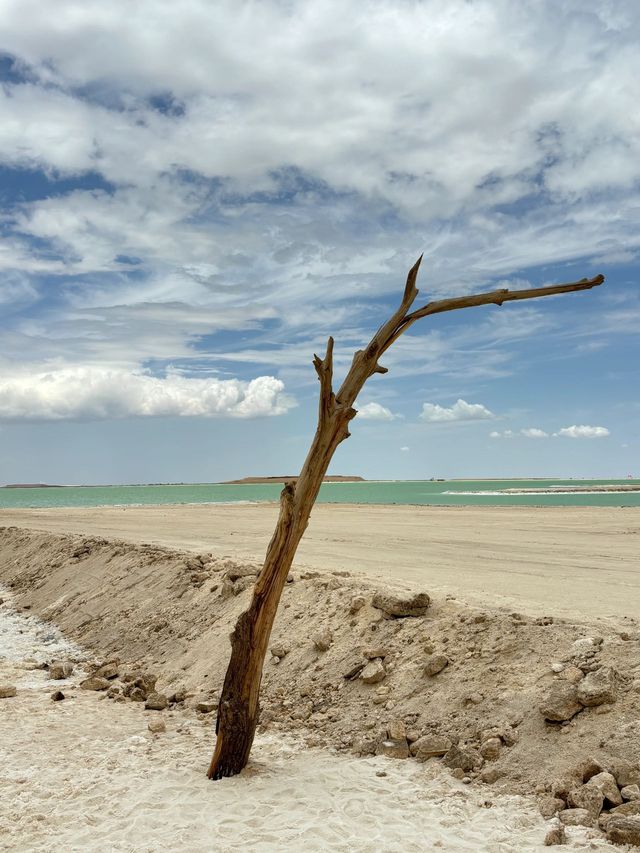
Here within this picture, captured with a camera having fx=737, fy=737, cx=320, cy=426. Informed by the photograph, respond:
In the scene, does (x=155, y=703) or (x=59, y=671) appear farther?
(x=59, y=671)

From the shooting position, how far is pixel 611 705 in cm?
620

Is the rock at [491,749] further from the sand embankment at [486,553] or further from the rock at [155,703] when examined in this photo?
the rock at [155,703]

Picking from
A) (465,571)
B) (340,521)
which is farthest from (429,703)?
(340,521)

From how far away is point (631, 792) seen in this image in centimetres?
540

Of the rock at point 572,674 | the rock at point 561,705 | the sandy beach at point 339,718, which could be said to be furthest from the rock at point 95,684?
the rock at point 572,674

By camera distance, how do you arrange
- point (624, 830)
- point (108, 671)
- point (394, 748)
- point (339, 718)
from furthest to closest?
point (108, 671)
point (339, 718)
point (394, 748)
point (624, 830)

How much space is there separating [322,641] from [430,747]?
99.0 inches

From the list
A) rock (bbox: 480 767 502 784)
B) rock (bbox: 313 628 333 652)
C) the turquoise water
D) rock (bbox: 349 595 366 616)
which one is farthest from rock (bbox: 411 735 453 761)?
the turquoise water

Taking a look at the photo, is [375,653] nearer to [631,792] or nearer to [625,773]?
[625,773]

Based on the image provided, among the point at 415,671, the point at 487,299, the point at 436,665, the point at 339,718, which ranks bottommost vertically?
the point at 339,718

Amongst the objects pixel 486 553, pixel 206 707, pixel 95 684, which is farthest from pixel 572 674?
pixel 486 553

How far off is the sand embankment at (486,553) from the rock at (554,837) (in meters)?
3.44

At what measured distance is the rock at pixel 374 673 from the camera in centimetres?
792

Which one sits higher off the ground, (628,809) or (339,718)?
(628,809)
